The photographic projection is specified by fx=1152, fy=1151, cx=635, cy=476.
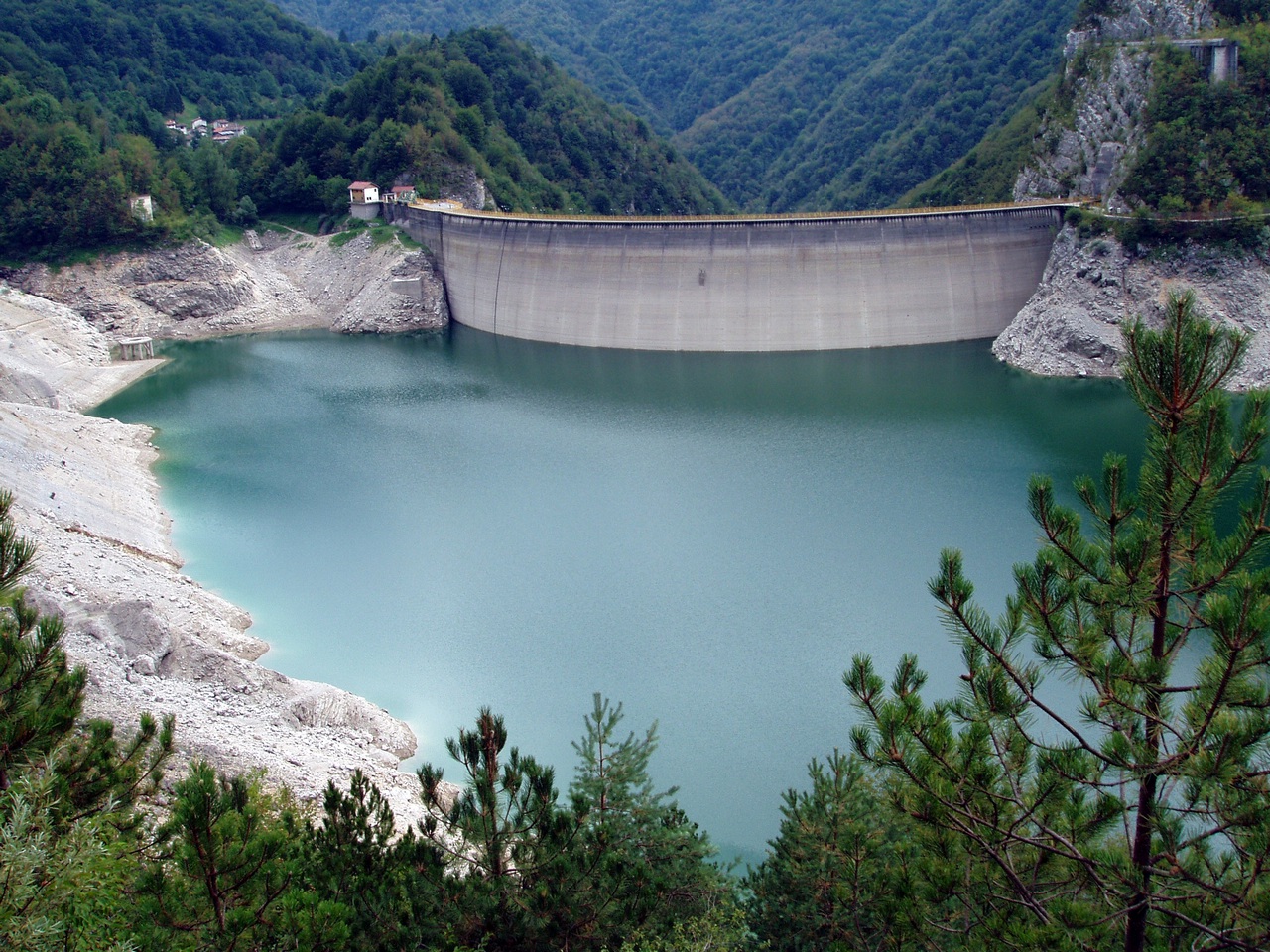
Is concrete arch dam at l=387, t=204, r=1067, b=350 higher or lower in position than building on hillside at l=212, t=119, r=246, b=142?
lower

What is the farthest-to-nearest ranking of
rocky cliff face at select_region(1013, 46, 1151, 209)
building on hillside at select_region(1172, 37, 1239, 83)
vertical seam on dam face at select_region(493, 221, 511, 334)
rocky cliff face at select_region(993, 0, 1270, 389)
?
vertical seam on dam face at select_region(493, 221, 511, 334), rocky cliff face at select_region(1013, 46, 1151, 209), building on hillside at select_region(1172, 37, 1239, 83), rocky cliff face at select_region(993, 0, 1270, 389)

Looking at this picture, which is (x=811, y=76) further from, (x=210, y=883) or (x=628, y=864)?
(x=210, y=883)

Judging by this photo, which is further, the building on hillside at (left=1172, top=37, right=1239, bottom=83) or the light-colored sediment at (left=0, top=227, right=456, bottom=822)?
the building on hillside at (left=1172, top=37, right=1239, bottom=83)

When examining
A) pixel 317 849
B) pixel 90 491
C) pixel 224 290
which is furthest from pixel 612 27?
pixel 317 849

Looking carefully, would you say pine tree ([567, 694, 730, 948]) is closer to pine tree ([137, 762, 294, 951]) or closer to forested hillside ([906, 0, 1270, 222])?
pine tree ([137, 762, 294, 951])

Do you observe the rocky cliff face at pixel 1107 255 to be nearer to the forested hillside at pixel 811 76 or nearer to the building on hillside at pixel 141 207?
the forested hillside at pixel 811 76

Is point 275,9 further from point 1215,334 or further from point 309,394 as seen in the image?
point 1215,334

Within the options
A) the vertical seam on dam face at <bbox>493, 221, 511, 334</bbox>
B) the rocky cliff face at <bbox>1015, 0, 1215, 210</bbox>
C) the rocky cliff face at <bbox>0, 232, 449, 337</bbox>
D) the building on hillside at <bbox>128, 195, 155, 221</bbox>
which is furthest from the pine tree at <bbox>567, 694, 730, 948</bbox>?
the building on hillside at <bbox>128, 195, 155, 221</bbox>

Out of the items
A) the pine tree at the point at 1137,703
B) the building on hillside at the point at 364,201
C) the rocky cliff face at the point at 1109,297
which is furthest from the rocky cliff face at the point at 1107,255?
the pine tree at the point at 1137,703
